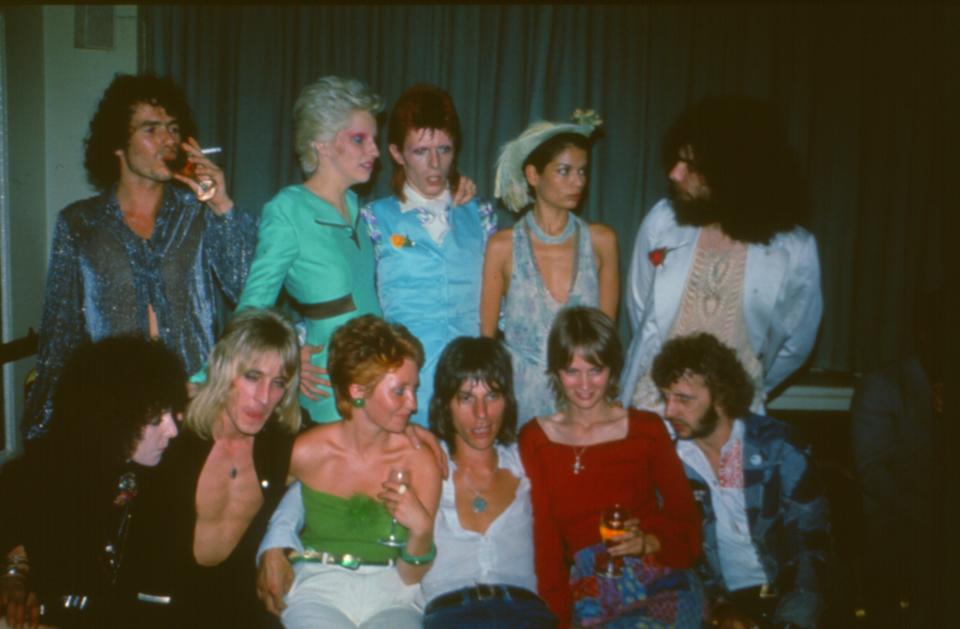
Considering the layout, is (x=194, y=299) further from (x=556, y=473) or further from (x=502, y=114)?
(x=502, y=114)

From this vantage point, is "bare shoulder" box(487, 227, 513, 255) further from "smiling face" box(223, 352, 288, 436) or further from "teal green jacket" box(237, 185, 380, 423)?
"smiling face" box(223, 352, 288, 436)

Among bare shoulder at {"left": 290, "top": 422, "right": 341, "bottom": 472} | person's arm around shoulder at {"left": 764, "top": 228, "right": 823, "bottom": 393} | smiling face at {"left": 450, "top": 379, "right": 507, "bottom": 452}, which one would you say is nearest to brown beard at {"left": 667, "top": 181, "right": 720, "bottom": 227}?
person's arm around shoulder at {"left": 764, "top": 228, "right": 823, "bottom": 393}

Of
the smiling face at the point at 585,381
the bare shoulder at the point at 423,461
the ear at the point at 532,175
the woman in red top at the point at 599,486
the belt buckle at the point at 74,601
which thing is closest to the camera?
the belt buckle at the point at 74,601

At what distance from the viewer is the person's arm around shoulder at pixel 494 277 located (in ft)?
9.91

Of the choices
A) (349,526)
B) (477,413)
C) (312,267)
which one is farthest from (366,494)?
(312,267)

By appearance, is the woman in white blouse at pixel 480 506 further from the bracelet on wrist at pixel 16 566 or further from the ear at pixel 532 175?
the bracelet on wrist at pixel 16 566

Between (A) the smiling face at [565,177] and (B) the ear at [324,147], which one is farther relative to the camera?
(A) the smiling face at [565,177]

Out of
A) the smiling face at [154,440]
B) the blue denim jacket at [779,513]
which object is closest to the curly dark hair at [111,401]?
the smiling face at [154,440]

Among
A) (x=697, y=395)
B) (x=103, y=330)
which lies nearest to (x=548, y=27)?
(x=697, y=395)

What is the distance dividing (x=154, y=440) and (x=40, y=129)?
288 cm

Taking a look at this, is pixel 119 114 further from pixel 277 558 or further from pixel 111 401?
pixel 277 558

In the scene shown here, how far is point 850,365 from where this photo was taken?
4.33 meters

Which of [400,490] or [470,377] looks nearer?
[400,490]

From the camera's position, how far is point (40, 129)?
4.25m
